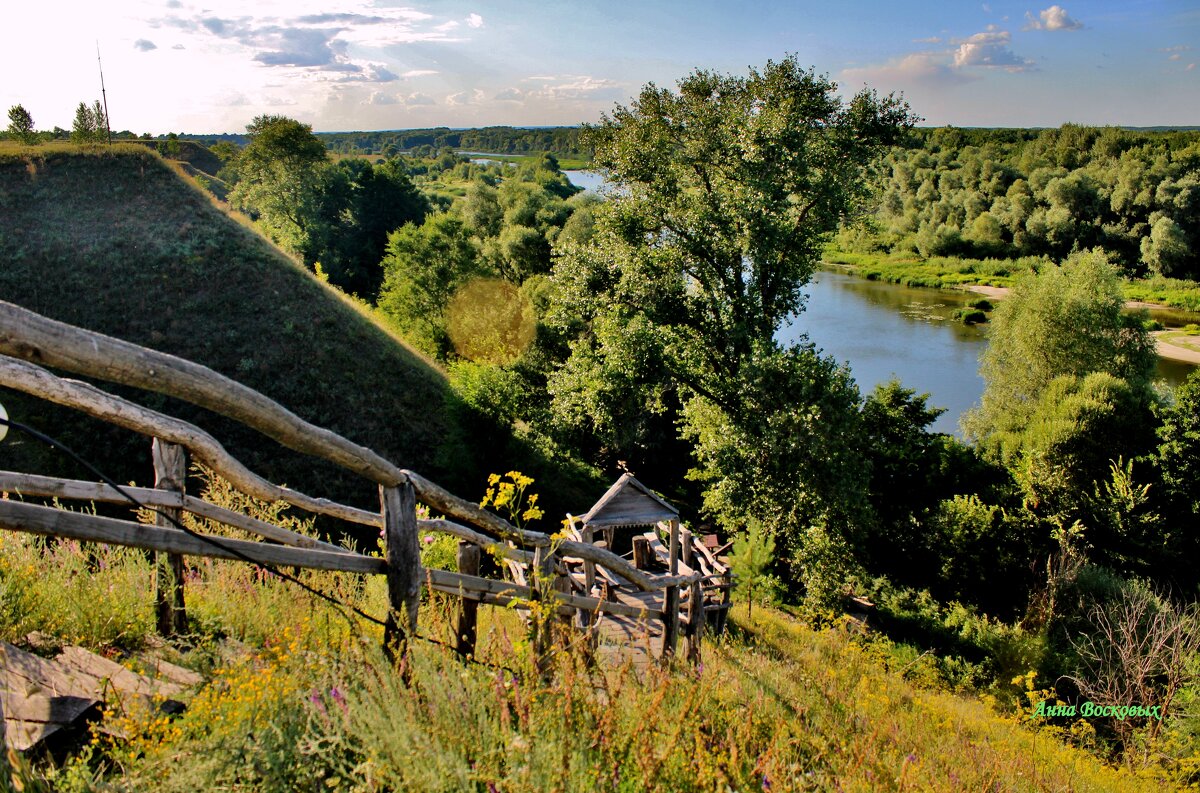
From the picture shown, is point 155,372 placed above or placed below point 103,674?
above

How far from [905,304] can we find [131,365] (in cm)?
5646

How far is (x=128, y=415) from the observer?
9.21 feet

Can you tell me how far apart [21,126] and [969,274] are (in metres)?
64.7

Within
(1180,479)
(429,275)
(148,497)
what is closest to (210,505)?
(148,497)


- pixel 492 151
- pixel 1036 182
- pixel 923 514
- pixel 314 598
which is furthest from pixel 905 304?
pixel 492 151

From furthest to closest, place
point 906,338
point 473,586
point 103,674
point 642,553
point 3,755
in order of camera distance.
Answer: point 906,338 → point 642,553 → point 473,586 → point 103,674 → point 3,755

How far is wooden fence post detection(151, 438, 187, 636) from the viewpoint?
4.10 m

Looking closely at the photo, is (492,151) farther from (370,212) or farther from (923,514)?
(923,514)

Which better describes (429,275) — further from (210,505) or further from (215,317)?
(210,505)

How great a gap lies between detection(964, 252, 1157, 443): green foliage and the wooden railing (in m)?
25.7

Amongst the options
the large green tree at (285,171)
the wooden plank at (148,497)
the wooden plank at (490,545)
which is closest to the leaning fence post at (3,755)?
the wooden plank at (148,497)

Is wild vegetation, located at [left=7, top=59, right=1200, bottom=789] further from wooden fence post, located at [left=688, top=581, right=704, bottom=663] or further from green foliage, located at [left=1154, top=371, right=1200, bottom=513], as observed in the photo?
wooden fence post, located at [left=688, top=581, right=704, bottom=663]

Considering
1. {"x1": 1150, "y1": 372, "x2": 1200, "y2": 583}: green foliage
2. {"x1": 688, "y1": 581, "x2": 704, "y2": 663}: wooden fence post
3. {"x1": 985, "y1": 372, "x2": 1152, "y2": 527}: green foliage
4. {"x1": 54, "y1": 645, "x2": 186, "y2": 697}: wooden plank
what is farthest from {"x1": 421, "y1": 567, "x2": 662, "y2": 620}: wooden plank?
{"x1": 1150, "y1": 372, "x2": 1200, "y2": 583}: green foliage

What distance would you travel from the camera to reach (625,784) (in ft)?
8.85
